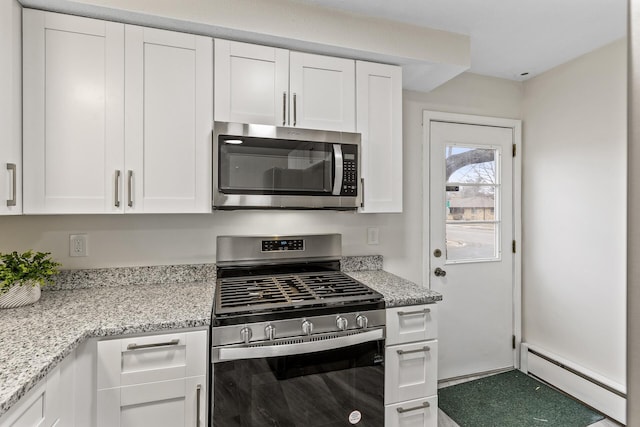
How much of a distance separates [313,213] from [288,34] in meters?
1.05

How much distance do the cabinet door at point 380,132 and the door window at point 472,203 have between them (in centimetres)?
77

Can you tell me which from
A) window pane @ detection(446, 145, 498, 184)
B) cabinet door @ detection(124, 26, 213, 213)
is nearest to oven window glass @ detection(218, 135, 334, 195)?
cabinet door @ detection(124, 26, 213, 213)

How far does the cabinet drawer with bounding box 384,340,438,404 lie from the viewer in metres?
1.70

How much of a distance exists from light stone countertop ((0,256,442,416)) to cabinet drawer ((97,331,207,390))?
5 centimetres

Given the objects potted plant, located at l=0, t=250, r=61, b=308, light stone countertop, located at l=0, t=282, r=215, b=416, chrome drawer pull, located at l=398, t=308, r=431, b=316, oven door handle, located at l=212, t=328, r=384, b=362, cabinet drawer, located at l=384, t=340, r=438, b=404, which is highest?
potted plant, located at l=0, t=250, r=61, b=308

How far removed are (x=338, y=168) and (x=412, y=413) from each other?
131 cm

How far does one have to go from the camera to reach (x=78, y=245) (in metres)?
1.85

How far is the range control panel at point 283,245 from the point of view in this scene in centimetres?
212

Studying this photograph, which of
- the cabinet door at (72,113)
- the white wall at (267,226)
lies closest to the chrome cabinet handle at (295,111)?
the white wall at (267,226)

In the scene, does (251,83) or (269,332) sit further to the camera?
(251,83)

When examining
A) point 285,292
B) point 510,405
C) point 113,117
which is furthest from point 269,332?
point 510,405

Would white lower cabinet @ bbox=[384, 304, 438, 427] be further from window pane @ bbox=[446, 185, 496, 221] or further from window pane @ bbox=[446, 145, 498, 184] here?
window pane @ bbox=[446, 145, 498, 184]

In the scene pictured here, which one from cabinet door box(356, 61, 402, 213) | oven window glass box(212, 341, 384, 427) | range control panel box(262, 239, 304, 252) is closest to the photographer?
oven window glass box(212, 341, 384, 427)

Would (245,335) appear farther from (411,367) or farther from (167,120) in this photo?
(167,120)
